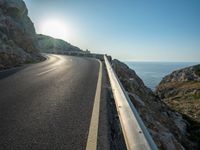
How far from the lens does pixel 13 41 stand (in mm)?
29828

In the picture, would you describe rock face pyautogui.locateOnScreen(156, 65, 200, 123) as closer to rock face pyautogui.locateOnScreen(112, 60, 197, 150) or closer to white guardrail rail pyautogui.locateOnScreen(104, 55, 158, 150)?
rock face pyautogui.locateOnScreen(112, 60, 197, 150)

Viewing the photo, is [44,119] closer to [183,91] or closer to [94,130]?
[94,130]

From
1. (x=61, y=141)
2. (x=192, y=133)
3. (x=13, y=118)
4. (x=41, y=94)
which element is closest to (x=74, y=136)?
→ (x=61, y=141)

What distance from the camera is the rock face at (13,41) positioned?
21581mm

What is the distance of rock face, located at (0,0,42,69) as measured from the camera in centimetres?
2158

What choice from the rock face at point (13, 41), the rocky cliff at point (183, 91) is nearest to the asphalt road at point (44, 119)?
the rock face at point (13, 41)

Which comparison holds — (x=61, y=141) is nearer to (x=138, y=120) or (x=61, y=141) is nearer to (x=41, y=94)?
(x=138, y=120)

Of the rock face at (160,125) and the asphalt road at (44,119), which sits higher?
the asphalt road at (44,119)

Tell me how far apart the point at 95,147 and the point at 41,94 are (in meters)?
4.85

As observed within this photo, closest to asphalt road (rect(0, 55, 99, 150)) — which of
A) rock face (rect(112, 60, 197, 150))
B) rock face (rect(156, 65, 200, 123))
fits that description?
rock face (rect(112, 60, 197, 150))

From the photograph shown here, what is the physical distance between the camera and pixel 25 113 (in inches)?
235

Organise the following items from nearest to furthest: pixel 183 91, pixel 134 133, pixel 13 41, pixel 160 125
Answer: pixel 134 133, pixel 160 125, pixel 13 41, pixel 183 91

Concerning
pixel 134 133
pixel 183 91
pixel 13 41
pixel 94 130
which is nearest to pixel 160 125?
pixel 94 130

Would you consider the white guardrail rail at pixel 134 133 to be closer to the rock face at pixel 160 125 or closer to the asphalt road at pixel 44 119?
the asphalt road at pixel 44 119
